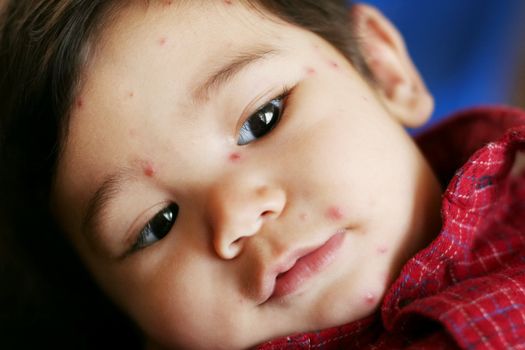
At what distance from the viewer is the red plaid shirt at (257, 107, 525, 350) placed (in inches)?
30.6

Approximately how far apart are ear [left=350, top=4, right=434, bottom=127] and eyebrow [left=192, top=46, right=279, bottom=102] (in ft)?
0.97

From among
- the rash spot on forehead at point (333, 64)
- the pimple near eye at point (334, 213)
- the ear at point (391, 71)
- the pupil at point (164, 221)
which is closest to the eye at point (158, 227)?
the pupil at point (164, 221)

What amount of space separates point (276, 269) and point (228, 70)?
278mm

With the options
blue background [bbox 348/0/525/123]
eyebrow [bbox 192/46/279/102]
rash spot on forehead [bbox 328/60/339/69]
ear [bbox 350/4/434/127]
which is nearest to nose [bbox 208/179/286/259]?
eyebrow [bbox 192/46/279/102]

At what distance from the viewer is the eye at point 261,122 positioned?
2.90 ft

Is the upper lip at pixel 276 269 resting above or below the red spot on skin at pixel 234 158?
below

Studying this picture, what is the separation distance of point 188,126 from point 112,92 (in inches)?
4.8

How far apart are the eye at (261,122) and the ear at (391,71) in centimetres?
28

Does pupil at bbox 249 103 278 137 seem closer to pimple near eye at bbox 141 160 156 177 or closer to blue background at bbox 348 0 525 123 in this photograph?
pimple near eye at bbox 141 160 156 177

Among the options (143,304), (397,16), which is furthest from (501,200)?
(397,16)

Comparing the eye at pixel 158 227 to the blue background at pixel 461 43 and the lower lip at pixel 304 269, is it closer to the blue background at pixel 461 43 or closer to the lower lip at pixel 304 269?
the lower lip at pixel 304 269

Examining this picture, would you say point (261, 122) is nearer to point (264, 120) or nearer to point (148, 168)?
point (264, 120)

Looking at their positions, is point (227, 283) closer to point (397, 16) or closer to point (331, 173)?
point (331, 173)

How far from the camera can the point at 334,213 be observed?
2.75ft
